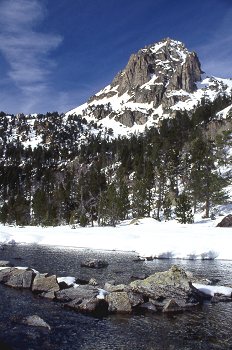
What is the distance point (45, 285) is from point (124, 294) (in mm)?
7063

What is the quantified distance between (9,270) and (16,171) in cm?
16035

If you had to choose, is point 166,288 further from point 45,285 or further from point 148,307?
point 45,285

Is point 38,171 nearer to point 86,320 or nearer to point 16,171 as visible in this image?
point 16,171

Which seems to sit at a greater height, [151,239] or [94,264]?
[151,239]

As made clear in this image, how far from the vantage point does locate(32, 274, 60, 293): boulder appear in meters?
31.3

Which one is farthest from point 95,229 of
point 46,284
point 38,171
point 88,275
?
point 38,171

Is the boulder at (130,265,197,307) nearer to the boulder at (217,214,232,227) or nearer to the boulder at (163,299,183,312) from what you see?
the boulder at (163,299,183,312)

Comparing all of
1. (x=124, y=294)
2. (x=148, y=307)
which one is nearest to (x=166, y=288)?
(x=148, y=307)

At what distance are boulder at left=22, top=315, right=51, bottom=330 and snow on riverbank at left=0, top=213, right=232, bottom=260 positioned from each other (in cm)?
3231

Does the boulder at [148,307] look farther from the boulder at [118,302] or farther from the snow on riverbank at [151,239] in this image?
the snow on riverbank at [151,239]

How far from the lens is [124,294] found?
28656 mm

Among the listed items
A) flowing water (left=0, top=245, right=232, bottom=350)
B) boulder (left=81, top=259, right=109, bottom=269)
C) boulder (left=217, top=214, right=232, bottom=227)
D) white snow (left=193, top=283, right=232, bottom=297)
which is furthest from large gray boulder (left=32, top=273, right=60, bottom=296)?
boulder (left=217, top=214, right=232, bottom=227)

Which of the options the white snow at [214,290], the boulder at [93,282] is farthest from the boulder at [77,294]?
the white snow at [214,290]

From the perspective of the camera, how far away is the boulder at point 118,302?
89.1ft
